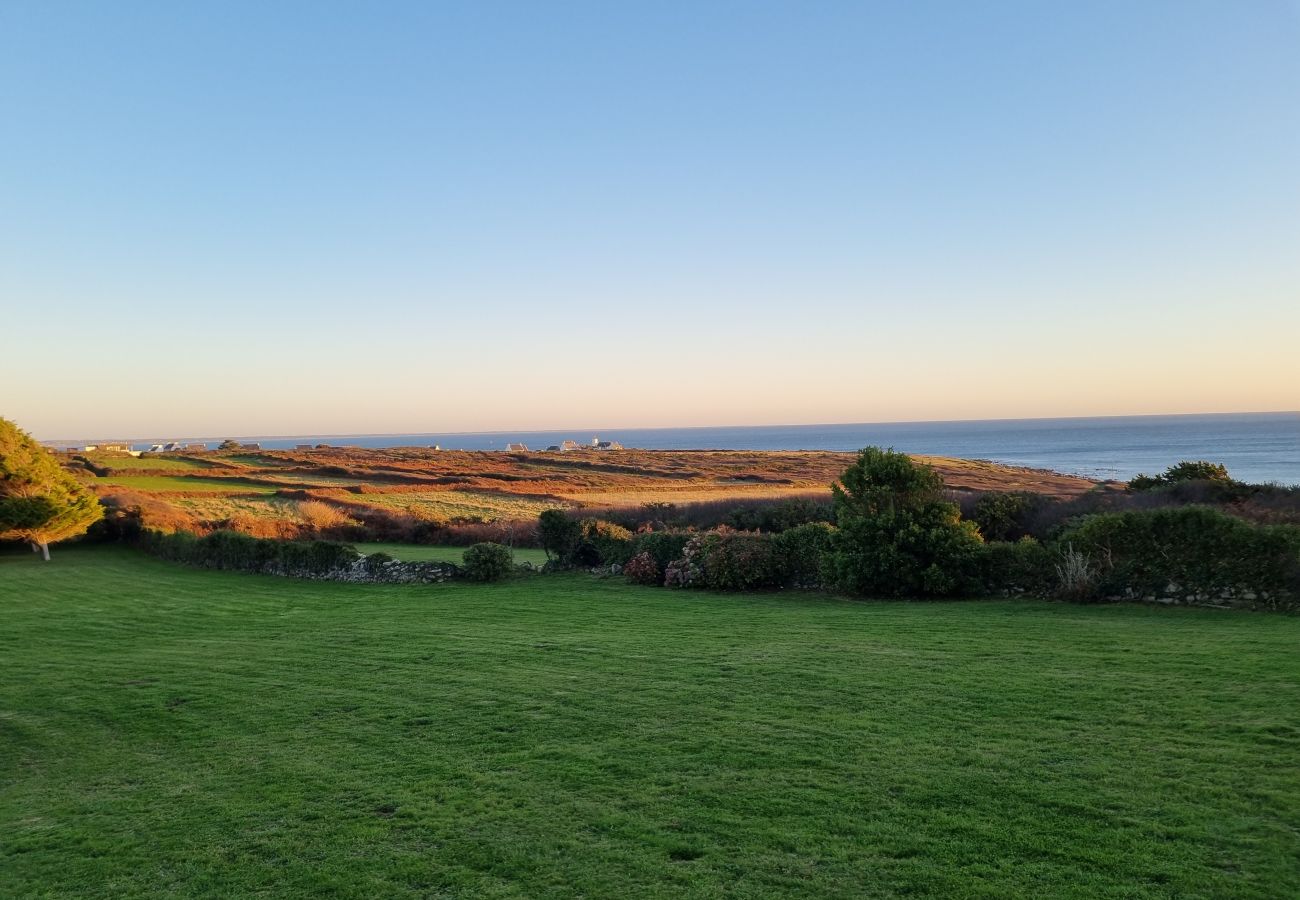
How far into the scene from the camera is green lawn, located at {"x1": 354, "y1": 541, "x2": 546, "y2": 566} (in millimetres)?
21984

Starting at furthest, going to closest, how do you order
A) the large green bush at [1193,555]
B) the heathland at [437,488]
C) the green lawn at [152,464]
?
the green lawn at [152,464] → the heathland at [437,488] → the large green bush at [1193,555]

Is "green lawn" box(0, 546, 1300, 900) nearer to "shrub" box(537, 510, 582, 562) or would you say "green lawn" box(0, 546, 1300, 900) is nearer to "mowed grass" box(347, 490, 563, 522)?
"shrub" box(537, 510, 582, 562)

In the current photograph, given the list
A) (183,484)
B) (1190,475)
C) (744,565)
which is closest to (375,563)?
(744,565)

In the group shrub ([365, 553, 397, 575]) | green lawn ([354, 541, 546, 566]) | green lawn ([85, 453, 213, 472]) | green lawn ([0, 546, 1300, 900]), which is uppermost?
green lawn ([85, 453, 213, 472])

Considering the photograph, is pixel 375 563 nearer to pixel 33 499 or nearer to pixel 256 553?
pixel 256 553

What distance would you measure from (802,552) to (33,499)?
2236 centimetres

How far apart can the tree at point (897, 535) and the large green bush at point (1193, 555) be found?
71.0 inches

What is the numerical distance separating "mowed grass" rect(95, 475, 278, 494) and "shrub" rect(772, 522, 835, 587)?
33920 mm

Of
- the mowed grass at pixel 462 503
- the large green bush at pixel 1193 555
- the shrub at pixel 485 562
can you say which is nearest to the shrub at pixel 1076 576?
the large green bush at pixel 1193 555

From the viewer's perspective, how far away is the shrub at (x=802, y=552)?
15414mm

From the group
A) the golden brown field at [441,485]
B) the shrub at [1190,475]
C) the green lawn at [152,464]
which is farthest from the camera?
the green lawn at [152,464]

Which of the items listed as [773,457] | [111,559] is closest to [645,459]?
[773,457]

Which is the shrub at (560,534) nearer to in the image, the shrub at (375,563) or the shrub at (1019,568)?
the shrub at (375,563)

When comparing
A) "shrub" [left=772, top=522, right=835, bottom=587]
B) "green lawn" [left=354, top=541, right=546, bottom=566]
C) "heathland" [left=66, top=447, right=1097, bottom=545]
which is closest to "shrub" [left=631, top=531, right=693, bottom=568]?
"shrub" [left=772, top=522, right=835, bottom=587]
